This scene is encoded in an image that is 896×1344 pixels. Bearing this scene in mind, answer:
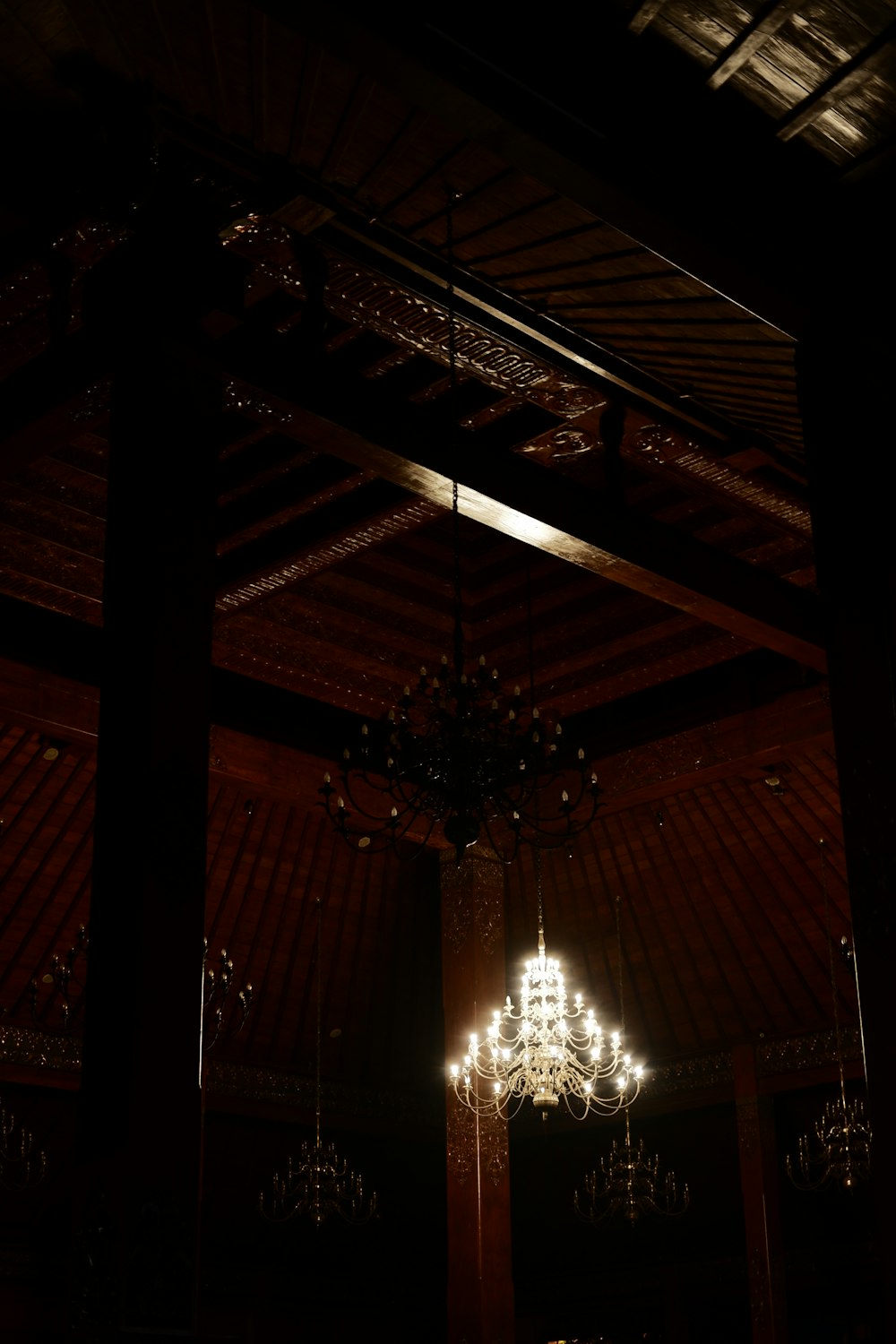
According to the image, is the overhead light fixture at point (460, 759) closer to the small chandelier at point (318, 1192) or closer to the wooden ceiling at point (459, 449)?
the wooden ceiling at point (459, 449)

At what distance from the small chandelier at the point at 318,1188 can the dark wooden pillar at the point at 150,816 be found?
660 cm

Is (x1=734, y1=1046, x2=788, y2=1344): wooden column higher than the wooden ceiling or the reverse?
the reverse

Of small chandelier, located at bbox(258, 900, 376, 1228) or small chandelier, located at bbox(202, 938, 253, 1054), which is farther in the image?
small chandelier, located at bbox(258, 900, 376, 1228)

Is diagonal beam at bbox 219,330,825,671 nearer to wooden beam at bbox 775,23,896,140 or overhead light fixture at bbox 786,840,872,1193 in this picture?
wooden beam at bbox 775,23,896,140

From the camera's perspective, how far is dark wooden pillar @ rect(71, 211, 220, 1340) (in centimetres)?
409

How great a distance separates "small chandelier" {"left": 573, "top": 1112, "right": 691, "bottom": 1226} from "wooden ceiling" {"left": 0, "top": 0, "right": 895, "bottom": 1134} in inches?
29.3

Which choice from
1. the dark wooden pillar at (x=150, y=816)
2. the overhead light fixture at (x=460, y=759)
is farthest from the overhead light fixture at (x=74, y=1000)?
the dark wooden pillar at (x=150, y=816)

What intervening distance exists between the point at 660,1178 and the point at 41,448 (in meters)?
8.43

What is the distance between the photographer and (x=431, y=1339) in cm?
1220

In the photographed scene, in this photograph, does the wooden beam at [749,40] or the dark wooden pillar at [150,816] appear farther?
the dark wooden pillar at [150,816]

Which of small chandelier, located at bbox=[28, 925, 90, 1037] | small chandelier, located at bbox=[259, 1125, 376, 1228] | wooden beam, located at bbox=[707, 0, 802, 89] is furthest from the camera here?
small chandelier, located at bbox=[259, 1125, 376, 1228]

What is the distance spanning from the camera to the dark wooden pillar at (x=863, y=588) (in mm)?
3625

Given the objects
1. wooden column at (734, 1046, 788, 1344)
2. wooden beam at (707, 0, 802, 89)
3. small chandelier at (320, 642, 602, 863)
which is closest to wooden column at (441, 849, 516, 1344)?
wooden column at (734, 1046, 788, 1344)

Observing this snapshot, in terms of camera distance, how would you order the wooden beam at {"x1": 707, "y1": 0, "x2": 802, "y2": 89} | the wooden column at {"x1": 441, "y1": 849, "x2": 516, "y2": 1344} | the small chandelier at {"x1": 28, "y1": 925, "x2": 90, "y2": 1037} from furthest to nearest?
the small chandelier at {"x1": 28, "y1": 925, "x2": 90, "y2": 1037}, the wooden column at {"x1": 441, "y1": 849, "x2": 516, "y2": 1344}, the wooden beam at {"x1": 707, "y1": 0, "x2": 802, "y2": 89}
